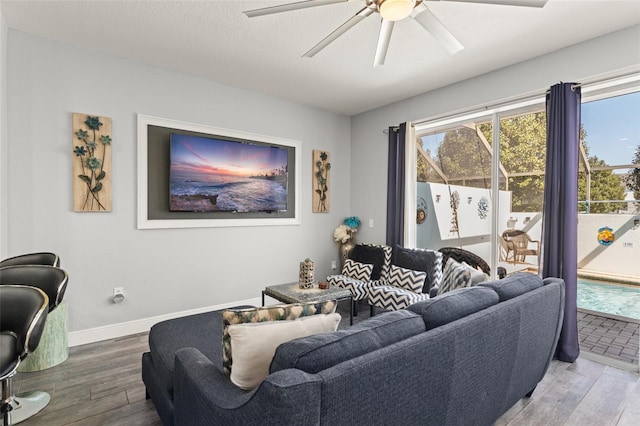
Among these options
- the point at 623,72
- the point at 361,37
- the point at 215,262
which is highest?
the point at 361,37

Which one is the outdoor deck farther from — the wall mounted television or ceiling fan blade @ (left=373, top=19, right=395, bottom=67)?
the wall mounted television

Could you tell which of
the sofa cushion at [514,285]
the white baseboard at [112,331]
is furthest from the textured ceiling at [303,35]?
the white baseboard at [112,331]

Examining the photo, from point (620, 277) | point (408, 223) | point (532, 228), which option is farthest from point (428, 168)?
point (620, 277)

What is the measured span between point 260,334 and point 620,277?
3.28 meters

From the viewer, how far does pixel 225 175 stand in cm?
392

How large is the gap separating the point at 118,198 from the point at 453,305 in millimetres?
3215

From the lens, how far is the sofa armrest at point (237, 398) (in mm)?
932

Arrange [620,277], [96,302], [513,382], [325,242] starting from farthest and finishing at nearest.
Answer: [325,242] → [96,302] → [620,277] → [513,382]

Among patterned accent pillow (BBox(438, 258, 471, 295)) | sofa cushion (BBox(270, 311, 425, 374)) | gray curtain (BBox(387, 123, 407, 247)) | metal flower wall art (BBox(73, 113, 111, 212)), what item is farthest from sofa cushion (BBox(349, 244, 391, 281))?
metal flower wall art (BBox(73, 113, 111, 212))

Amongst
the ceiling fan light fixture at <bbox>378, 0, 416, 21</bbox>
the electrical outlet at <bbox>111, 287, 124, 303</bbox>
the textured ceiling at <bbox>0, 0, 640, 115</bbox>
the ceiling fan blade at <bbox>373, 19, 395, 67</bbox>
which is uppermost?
the textured ceiling at <bbox>0, 0, 640, 115</bbox>

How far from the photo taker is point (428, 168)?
14.3 ft

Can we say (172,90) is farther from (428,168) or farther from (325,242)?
(428,168)

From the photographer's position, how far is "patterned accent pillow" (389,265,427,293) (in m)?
3.49

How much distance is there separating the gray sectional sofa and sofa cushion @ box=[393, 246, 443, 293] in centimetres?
141
